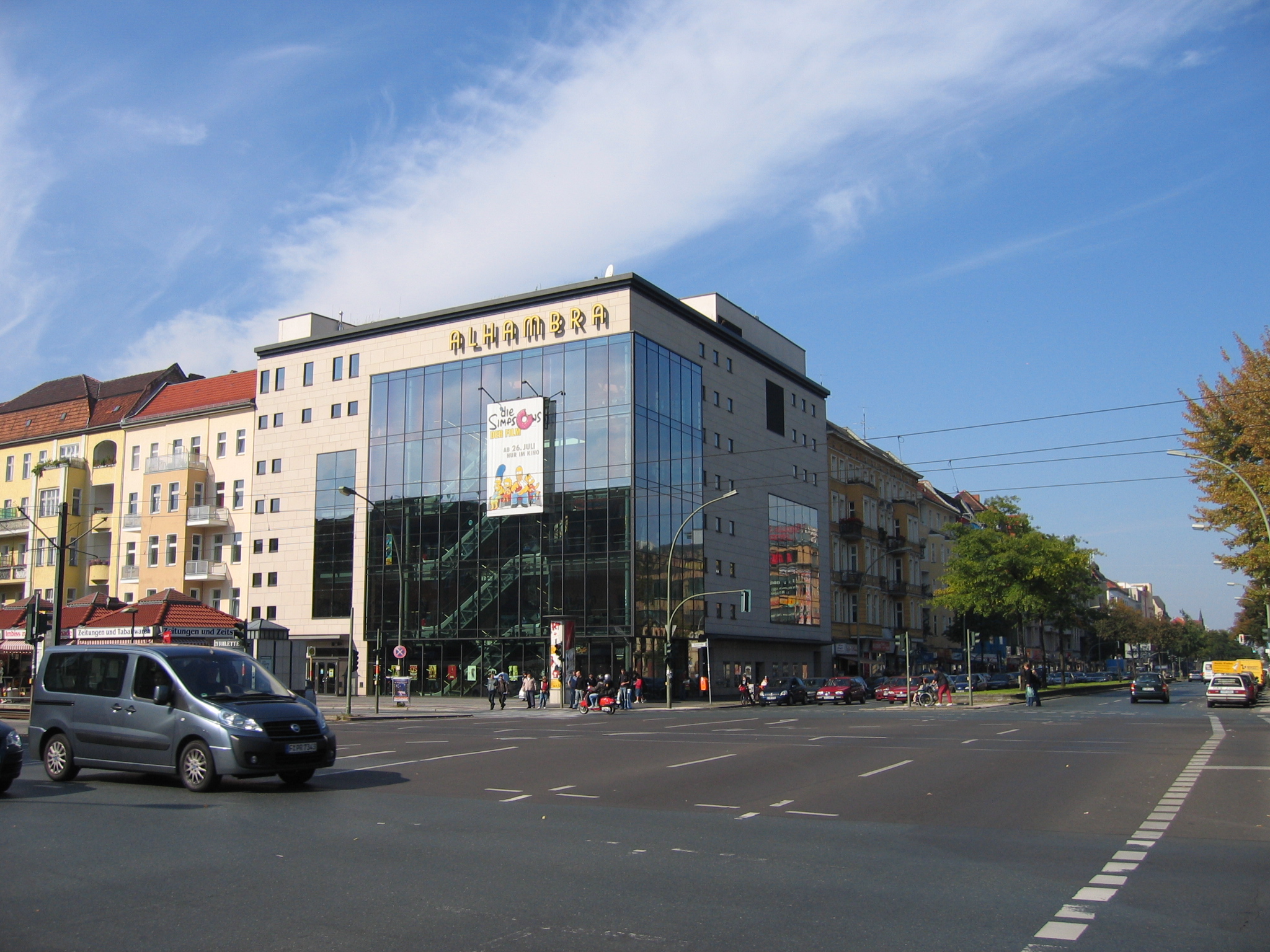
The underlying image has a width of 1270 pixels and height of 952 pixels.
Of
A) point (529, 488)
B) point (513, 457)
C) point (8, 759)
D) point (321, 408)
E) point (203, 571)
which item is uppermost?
point (321, 408)

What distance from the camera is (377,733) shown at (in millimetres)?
28047

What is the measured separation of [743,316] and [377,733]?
45.2m

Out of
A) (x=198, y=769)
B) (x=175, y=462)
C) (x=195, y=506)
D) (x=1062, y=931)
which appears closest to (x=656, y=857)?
(x=1062, y=931)

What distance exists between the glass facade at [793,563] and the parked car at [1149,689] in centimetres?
2226

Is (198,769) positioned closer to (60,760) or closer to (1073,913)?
(60,760)

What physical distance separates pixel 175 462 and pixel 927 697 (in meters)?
47.2

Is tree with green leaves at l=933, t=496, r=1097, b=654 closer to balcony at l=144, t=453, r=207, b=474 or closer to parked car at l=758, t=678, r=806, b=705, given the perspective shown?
parked car at l=758, t=678, r=806, b=705

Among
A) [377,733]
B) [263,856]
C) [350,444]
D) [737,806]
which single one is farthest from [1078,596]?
[263,856]

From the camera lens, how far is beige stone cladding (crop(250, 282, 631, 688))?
195ft

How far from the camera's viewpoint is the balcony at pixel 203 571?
213 feet

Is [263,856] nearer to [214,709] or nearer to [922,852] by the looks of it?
[214,709]

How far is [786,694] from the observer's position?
52438 millimetres

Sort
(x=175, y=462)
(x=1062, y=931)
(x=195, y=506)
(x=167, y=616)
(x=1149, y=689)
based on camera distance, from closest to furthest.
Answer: (x=1062, y=931) < (x=167, y=616) < (x=1149, y=689) < (x=195, y=506) < (x=175, y=462)

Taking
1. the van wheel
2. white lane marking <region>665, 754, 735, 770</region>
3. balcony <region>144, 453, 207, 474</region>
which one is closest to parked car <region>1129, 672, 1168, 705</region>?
white lane marking <region>665, 754, 735, 770</region>
